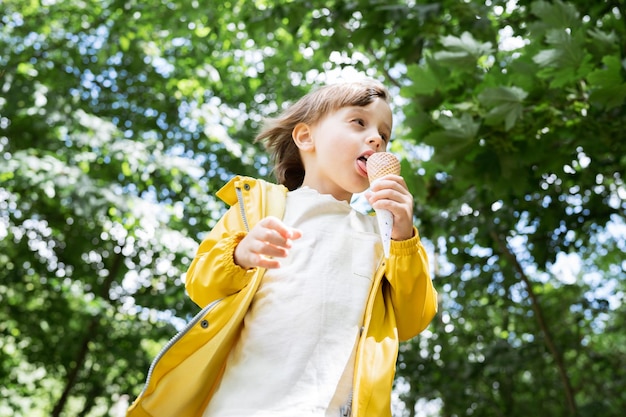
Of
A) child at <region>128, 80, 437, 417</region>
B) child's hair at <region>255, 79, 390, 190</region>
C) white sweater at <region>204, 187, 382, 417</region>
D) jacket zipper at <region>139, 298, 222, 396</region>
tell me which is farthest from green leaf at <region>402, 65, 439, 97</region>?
jacket zipper at <region>139, 298, 222, 396</region>

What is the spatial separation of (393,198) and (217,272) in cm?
37

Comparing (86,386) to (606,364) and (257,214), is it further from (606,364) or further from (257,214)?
(257,214)

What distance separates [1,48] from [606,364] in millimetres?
5846

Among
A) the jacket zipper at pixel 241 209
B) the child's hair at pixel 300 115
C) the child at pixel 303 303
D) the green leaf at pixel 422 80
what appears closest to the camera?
the child at pixel 303 303

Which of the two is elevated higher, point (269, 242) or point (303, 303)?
point (269, 242)

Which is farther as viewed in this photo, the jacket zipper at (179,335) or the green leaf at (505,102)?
the green leaf at (505,102)

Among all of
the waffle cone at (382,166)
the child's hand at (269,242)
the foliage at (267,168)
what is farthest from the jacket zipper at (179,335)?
the foliage at (267,168)

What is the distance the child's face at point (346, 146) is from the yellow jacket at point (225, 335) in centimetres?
23

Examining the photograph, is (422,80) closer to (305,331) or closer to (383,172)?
(383,172)

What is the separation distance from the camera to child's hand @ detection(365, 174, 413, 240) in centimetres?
146

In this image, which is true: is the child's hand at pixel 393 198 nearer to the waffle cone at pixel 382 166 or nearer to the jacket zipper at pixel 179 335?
the waffle cone at pixel 382 166

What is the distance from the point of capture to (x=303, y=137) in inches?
72.1

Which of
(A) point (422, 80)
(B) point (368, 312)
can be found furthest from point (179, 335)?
(A) point (422, 80)

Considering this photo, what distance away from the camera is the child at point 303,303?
145cm
